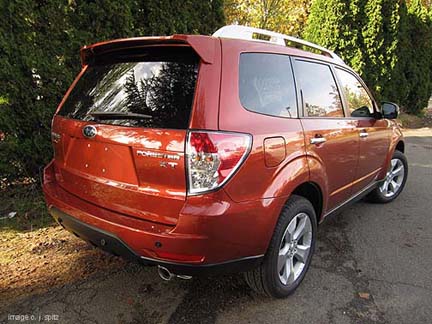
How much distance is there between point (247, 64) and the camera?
7.44ft

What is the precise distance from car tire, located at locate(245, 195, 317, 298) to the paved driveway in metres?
0.14

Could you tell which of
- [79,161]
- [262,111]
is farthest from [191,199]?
[79,161]

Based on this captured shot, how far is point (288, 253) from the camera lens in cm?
262

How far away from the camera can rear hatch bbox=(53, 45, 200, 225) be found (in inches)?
78.2

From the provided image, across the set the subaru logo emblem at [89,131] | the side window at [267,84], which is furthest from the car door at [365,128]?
the subaru logo emblem at [89,131]

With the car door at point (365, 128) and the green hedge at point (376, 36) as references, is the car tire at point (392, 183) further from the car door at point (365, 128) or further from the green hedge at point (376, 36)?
the green hedge at point (376, 36)

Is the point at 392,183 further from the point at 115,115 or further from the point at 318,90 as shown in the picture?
the point at 115,115

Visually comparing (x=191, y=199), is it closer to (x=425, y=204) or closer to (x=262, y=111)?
(x=262, y=111)

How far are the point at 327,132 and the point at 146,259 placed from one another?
174 cm

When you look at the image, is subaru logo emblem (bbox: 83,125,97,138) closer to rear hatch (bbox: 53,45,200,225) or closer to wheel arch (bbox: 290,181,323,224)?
rear hatch (bbox: 53,45,200,225)

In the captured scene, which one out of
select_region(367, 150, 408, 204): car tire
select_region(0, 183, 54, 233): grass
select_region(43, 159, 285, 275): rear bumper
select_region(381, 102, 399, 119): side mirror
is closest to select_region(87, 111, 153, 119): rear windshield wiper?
select_region(43, 159, 285, 275): rear bumper

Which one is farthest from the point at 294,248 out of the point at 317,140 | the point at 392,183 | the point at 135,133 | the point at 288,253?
the point at 392,183

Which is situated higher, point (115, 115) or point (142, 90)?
point (142, 90)

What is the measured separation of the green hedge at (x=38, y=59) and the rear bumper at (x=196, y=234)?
241 centimetres
